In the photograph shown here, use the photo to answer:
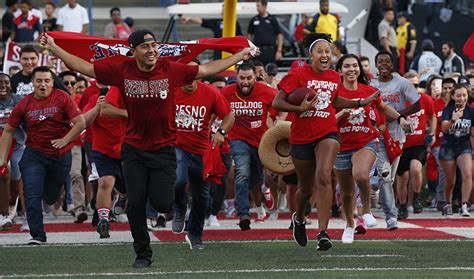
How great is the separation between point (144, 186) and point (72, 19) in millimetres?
15752

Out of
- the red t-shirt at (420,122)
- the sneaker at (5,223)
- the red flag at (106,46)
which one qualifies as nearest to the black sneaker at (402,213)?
the red t-shirt at (420,122)

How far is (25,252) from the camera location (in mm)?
13938

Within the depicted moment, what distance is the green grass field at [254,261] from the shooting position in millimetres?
11500

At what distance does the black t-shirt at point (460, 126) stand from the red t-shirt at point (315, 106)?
6.91 metres

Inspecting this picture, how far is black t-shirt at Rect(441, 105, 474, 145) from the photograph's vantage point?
66.8ft

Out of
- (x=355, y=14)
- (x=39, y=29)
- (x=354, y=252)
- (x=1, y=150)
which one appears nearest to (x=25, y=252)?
(x=1, y=150)

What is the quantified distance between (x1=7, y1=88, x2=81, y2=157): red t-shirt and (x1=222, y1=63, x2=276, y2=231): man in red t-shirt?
9.49 feet

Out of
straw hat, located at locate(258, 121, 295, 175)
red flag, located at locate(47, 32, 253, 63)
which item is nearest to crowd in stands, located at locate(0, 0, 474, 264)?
straw hat, located at locate(258, 121, 295, 175)

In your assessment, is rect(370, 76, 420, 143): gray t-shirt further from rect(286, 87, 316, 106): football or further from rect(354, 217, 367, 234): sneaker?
rect(286, 87, 316, 106): football

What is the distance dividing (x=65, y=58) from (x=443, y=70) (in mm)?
15952

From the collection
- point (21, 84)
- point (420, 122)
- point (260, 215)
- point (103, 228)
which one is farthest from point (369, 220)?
point (21, 84)

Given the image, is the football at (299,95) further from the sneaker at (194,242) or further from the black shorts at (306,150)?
the sneaker at (194,242)

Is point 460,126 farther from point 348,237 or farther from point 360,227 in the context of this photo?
point 348,237

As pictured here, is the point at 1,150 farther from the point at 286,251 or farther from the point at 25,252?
the point at 286,251
